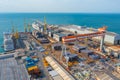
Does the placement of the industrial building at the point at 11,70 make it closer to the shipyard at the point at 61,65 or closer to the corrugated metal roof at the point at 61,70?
the shipyard at the point at 61,65

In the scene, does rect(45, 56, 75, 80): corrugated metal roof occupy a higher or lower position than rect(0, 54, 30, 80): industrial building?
higher

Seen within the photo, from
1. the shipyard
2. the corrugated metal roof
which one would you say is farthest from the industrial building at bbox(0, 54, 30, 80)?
the corrugated metal roof

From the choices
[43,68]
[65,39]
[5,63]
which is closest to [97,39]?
[65,39]

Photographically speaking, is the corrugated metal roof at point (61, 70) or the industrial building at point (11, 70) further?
the industrial building at point (11, 70)

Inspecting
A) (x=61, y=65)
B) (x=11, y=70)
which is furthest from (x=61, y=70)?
(x=11, y=70)

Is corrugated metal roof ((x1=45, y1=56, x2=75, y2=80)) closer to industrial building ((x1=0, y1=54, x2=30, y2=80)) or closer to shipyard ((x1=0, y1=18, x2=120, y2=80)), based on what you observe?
shipyard ((x1=0, y1=18, x2=120, y2=80))

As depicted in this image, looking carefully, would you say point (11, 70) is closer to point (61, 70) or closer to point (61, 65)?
point (61, 70)

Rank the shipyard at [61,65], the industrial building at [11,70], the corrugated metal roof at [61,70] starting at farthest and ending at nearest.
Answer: the shipyard at [61,65] < the industrial building at [11,70] < the corrugated metal roof at [61,70]

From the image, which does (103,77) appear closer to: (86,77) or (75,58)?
(86,77)

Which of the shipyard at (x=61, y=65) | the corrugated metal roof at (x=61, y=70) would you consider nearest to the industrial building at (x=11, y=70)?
the shipyard at (x=61, y=65)

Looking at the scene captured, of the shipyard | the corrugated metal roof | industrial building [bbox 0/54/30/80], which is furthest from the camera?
the shipyard

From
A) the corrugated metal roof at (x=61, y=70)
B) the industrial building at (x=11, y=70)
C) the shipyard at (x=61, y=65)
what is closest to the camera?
the corrugated metal roof at (x=61, y=70)

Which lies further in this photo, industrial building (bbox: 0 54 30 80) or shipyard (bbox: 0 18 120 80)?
shipyard (bbox: 0 18 120 80)
